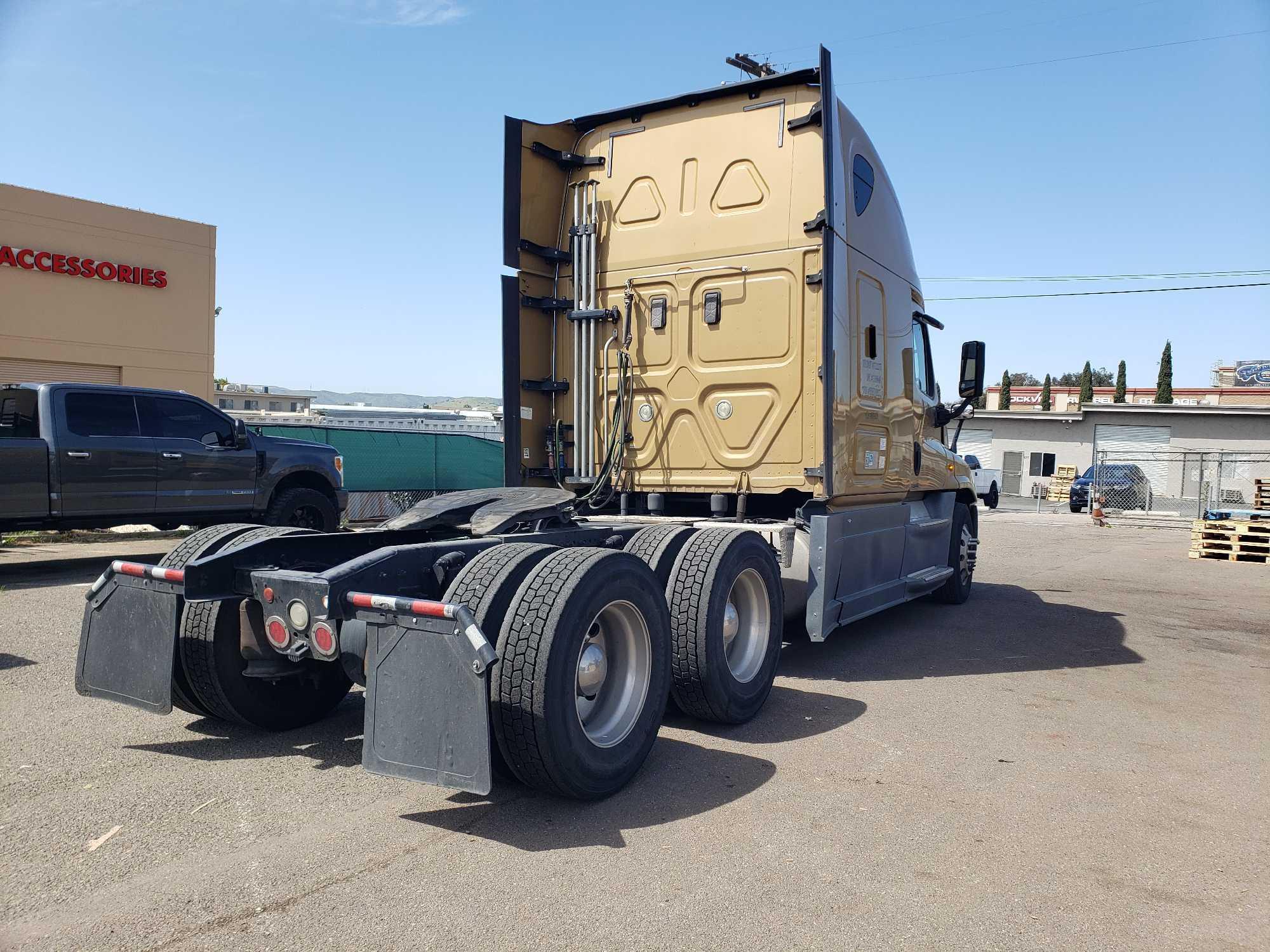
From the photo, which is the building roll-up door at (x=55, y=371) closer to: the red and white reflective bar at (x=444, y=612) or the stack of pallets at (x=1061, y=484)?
the red and white reflective bar at (x=444, y=612)

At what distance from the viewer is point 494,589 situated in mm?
3713

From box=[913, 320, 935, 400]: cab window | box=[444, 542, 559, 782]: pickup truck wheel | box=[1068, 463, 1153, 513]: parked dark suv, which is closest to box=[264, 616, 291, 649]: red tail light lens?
box=[444, 542, 559, 782]: pickup truck wheel

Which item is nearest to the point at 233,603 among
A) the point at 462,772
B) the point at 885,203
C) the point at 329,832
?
the point at 329,832

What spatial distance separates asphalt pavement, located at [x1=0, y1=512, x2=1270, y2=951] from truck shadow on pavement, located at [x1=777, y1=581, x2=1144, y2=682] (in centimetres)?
53

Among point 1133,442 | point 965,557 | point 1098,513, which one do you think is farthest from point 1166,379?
point 965,557

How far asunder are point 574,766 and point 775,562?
241 cm

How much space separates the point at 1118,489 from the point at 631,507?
25.7 meters

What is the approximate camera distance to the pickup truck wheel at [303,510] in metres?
11.1

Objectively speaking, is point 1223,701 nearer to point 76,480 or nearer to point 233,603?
point 233,603

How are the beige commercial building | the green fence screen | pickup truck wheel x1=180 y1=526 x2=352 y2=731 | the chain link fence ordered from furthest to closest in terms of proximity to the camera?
the chain link fence, the beige commercial building, the green fence screen, pickup truck wheel x1=180 y1=526 x2=352 y2=731

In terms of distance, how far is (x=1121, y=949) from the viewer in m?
2.78

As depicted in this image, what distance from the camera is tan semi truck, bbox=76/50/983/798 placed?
3.59m

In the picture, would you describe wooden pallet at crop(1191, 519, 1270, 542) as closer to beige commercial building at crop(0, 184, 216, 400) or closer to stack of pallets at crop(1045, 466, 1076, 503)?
beige commercial building at crop(0, 184, 216, 400)

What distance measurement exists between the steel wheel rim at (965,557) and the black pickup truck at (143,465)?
673 centimetres
